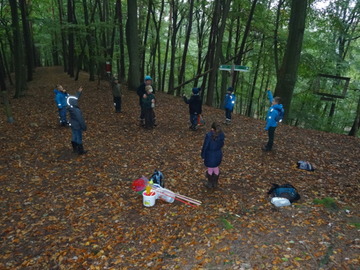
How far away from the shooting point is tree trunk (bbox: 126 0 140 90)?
597 inches

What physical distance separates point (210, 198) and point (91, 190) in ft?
10.9

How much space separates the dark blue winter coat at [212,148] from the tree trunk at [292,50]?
770 centimetres

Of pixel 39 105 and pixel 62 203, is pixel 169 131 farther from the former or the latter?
pixel 39 105

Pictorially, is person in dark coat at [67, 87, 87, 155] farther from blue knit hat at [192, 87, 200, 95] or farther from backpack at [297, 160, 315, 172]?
backpack at [297, 160, 315, 172]

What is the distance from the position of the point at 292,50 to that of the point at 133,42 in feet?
31.7

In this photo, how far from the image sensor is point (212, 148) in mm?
6137

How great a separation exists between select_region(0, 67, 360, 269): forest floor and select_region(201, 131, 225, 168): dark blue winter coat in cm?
97

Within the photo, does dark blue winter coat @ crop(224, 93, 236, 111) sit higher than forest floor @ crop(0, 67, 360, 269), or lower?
higher

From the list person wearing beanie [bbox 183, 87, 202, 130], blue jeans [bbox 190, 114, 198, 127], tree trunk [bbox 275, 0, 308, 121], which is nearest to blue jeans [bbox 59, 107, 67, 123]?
person wearing beanie [bbox 183, 87, 202, 130]

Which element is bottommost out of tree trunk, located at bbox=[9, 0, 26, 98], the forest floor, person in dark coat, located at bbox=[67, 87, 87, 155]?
the forest floor

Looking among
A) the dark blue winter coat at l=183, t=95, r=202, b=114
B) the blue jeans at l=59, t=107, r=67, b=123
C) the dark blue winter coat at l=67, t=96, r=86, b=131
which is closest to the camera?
the dark blue winter coat at l=67, t=96, r=86, b=131

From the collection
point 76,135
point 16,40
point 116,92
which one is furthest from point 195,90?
point 16,40

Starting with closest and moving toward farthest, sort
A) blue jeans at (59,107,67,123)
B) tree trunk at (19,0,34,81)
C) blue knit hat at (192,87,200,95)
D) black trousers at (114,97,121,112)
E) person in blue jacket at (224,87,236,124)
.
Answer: blue knit hat at (192,87,200,95), blue jeans at (59,107,67,123), person in blue jacket at (224,87,236,124), black trousers at (114,97,121,112), tree trunk at (19,0,34,81)

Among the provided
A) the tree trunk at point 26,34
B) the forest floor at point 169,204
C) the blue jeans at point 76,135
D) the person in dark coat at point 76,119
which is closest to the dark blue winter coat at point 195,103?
the forest floor at point 169,204
